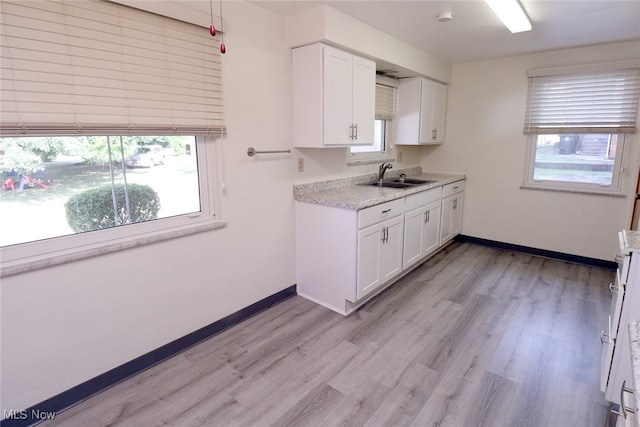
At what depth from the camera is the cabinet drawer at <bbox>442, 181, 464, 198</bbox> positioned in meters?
4.00

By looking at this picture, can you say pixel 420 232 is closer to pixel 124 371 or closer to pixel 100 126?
pixel 124 371

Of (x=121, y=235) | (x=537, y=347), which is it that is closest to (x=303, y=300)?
(x=121, y=235)

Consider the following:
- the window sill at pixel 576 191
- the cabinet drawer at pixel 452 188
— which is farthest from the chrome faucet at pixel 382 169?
the window sill at pixel 576 191

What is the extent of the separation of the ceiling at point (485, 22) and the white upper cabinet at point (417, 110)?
16.7 inches

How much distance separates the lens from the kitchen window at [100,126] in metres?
1.53

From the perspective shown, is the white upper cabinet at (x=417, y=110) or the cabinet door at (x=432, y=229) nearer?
the cabinet door at (x=432, y=229)

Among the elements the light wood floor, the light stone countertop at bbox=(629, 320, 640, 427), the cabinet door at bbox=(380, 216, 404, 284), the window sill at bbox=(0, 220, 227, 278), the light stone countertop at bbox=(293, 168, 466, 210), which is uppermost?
the light stone countertop at bbox=(293, 168, 466, 210)

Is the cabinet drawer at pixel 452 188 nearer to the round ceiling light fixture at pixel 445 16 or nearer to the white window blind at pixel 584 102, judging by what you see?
the white window blind at pixel 584 102

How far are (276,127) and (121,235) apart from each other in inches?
53.2

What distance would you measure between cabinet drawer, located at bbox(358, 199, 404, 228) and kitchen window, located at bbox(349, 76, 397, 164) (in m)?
0.77

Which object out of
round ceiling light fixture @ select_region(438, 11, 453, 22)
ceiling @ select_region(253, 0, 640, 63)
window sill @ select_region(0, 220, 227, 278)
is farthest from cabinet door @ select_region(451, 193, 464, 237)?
→ window sill @ select_region(0, 220, 227, 278)

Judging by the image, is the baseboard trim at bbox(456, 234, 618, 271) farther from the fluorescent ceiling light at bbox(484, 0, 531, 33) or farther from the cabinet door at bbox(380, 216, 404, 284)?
the fluorescent ceiling light at bbox(484, 0, 531, 33)

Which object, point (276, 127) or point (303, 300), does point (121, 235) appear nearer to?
point (276, 127)

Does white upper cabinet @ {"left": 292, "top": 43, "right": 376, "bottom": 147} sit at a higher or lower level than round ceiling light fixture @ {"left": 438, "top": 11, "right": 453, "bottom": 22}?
lower
